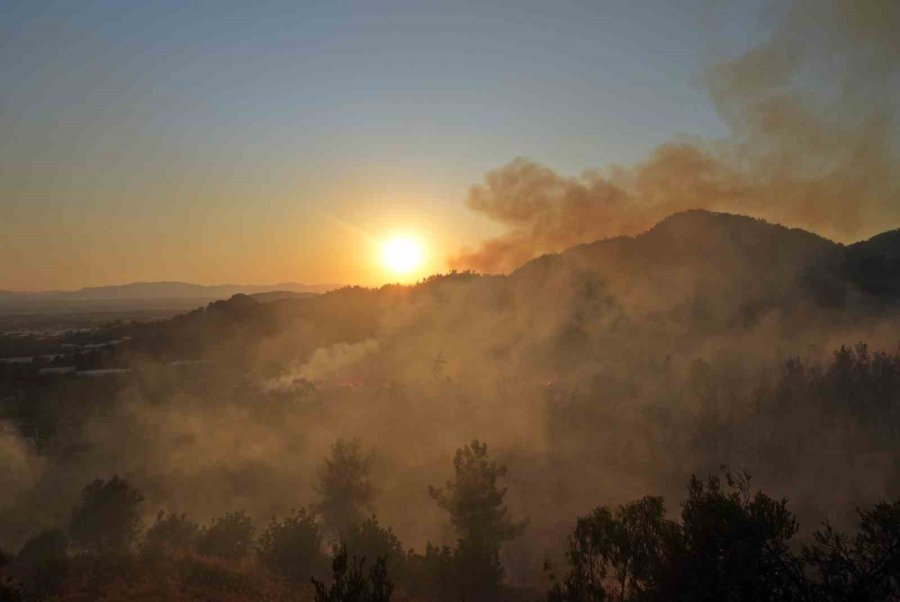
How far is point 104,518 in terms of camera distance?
59.3 meters

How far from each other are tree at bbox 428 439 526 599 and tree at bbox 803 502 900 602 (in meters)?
34.7

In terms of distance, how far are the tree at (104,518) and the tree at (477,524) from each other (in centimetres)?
3536

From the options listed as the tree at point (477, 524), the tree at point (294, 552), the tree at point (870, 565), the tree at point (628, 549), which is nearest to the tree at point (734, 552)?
the tree at point (870, 565)

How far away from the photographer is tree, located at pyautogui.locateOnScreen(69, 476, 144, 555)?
59469 millimetres

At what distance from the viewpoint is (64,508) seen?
88062 mm

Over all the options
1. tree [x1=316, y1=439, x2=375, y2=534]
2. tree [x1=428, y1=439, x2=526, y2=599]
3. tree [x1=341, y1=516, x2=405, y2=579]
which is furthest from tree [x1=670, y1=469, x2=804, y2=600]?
tree [x1=316, y1=439, x2=375, y2=534]

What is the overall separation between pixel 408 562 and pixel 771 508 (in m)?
39.1

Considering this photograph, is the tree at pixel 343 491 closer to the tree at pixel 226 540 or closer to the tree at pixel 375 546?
the tree at pixel 226 540

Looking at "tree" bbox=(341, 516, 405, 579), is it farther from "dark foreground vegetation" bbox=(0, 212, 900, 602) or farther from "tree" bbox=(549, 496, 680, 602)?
"tree" bbox=(549, 496, 680, 602)

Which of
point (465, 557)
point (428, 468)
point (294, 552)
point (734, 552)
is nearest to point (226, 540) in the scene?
point (294, 552)

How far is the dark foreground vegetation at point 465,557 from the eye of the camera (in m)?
20.3

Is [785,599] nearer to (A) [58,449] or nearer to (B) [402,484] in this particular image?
(B) [402,484]

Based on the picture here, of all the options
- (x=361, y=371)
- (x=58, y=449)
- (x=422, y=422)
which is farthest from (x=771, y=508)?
(x=361, y=371)

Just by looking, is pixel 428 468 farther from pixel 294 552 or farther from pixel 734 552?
pixel 734 552
